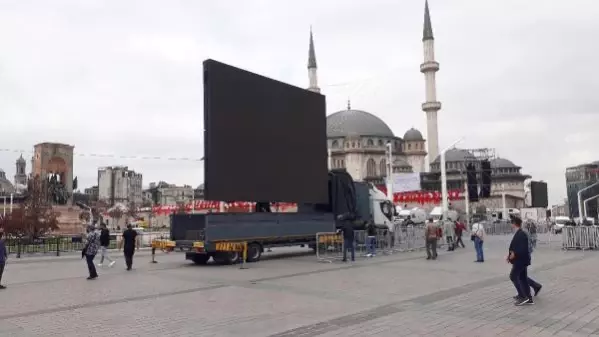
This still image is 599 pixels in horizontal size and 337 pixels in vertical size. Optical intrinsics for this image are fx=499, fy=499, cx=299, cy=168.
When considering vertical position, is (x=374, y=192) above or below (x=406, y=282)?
above

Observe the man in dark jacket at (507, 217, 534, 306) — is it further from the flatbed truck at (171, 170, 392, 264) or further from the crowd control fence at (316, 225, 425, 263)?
the flatbed truck at (171, 170, 392, 264)

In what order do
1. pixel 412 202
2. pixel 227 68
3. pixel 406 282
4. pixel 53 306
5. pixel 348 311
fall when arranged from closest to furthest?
pixel 348 311 < pixel 53 306 < pixel 406 282 < pixel 227 68 < pixel 412 202

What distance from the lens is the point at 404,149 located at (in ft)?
378

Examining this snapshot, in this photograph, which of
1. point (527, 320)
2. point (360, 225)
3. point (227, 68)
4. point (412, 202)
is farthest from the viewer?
point (412, 202)

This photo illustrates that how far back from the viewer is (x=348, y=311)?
29.8 ft

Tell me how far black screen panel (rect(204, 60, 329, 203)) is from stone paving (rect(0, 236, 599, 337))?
3.93 meters

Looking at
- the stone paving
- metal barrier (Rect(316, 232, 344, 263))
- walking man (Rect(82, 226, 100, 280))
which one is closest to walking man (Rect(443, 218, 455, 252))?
metal barrier (Rect(316, 232, 344, 263))

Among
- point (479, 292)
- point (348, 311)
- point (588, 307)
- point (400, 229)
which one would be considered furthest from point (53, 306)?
point (400, 229)

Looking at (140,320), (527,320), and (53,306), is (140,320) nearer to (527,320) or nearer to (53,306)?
(53,306)

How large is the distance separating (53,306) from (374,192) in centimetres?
1928

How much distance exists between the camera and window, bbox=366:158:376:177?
105000mm

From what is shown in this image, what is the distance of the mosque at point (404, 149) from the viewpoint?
8775 centimetres

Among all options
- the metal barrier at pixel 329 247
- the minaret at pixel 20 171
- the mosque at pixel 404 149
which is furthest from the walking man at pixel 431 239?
the minaret at pixel 20 171

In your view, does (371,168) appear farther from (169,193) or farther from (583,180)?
(169,193)
